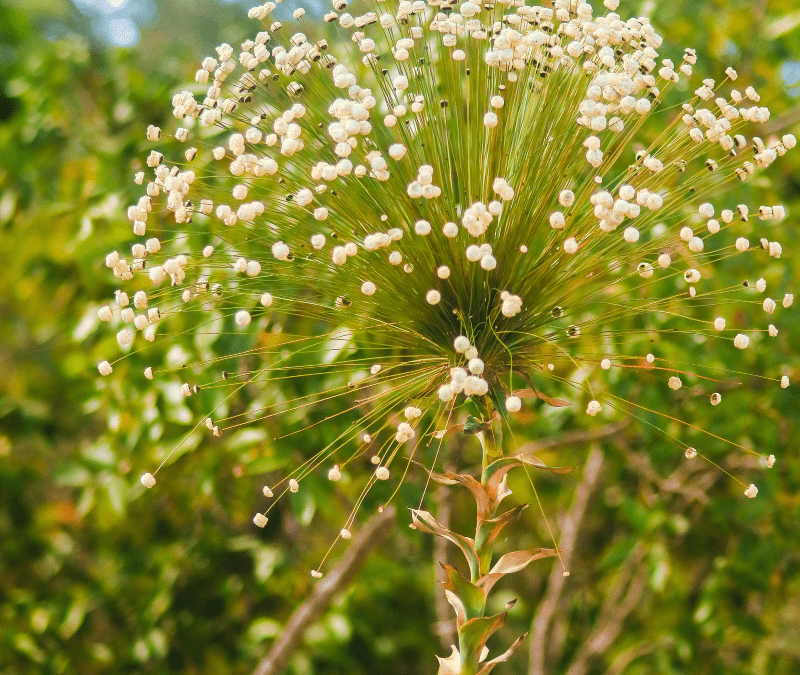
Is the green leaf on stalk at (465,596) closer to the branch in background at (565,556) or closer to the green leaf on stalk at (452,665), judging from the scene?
the green leaf on stalk at (452,665)

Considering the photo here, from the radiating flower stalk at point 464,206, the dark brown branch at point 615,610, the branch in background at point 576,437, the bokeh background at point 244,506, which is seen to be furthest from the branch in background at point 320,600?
the radiating flower stalk at point 464,206

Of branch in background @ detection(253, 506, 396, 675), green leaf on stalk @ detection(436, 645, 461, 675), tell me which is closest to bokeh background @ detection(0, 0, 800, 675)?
branch in background @ detection(253, 506, 396, 675)

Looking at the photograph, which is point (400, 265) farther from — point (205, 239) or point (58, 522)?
point (58, 522)

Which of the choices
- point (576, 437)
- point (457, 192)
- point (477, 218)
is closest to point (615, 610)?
point (576, 437)

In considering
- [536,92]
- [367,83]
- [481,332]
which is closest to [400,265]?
[481,332]

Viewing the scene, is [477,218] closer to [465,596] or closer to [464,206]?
[464,206]

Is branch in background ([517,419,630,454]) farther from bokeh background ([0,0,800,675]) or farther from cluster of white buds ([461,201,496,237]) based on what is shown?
cluster of white buds ([461,201,496,237])
